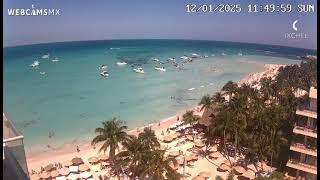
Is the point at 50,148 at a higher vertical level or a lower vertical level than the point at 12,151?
lower

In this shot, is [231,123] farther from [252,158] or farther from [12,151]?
[12,151]

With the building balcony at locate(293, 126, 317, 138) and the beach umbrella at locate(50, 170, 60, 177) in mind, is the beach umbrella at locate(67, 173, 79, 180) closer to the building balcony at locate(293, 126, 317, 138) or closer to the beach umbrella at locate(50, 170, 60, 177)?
the beach umbrella at locate(50, 170, 60, 177)

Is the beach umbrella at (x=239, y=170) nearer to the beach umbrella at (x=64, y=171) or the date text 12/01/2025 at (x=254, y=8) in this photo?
the date text 12/01/2025 at (x=254, y=8)

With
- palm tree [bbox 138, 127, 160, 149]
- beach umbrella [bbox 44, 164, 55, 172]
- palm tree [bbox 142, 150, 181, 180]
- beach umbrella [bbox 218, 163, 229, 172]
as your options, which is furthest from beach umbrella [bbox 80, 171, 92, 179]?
beach umbrella [bbox 218, 163, 229, 172]

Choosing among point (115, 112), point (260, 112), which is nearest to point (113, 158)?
point (260, 112)

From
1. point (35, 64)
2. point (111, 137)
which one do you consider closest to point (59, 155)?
point (111, 137)

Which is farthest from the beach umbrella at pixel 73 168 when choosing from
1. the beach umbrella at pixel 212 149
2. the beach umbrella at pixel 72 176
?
the beach umbrella at pixel 212 149
